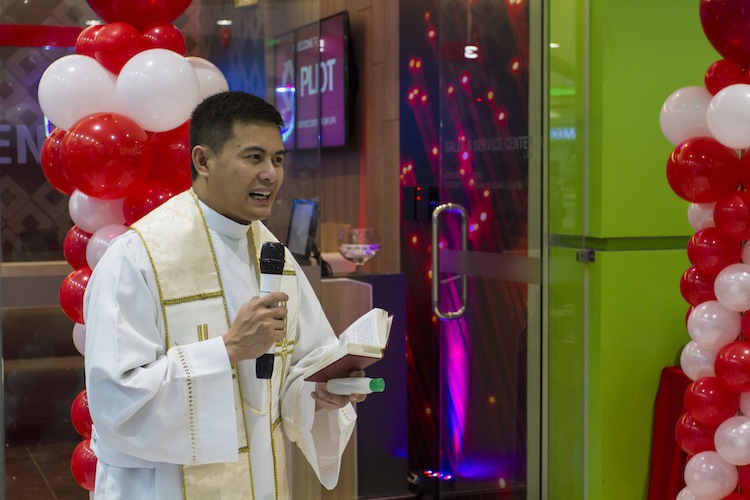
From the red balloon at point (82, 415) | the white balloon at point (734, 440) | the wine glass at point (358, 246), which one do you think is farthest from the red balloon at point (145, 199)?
the wine glass at point (358, 246)

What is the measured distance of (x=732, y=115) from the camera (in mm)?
3125

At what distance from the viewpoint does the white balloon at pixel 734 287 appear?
10.5 ft

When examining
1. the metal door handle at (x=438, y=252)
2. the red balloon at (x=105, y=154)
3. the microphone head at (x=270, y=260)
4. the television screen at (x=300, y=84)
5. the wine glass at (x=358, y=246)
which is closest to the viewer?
the microphone head at (x=270, y=260)

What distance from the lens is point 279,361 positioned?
2391 mm

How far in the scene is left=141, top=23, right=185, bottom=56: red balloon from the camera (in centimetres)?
328

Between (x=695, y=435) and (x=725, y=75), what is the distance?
1.20m

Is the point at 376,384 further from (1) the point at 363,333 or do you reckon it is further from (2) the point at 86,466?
(2) the point at 86,466

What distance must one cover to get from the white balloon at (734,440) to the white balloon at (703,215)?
2.12 feet

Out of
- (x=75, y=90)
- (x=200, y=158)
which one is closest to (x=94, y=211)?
(x=75, y=90)

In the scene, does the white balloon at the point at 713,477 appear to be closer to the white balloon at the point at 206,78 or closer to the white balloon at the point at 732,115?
the white balloon at the point at 732,115

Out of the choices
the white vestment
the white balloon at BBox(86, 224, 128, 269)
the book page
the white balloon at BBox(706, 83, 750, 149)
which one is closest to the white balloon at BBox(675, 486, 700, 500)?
the white balloon at BBox(706, 83, 750, 149)

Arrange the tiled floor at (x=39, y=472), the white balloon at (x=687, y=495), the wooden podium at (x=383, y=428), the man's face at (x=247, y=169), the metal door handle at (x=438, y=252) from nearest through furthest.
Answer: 1. the man's face at (x=247, y=169)
2. the white balloon at (x=687, y=495)
3. the tiled floor at (x=39, y=472)
4. the metal door handle at (x=438, y=252)
5. the wooden podium at (x=383, y=428)

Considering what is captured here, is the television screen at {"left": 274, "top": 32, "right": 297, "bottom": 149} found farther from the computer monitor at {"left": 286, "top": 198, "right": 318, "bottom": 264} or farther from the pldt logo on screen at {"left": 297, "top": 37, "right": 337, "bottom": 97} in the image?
the computer monitor at {"left": 286, "top": 198, "right": 318, "bottom": 264}

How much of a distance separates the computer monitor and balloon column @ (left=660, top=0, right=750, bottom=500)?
1590 millimetres
